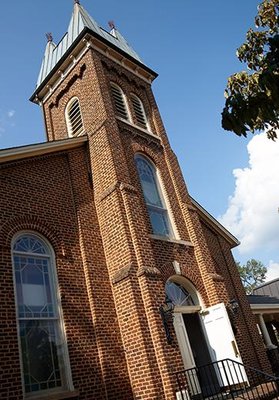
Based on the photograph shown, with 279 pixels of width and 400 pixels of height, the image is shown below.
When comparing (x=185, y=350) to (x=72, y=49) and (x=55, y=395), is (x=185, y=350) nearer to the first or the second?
(x=55, y=395)

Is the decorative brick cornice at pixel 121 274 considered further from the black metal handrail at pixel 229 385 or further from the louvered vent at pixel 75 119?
the louvered vent at pixel 75 119

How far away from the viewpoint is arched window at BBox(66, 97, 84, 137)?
45.3 feet

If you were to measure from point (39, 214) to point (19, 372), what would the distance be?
3691mm

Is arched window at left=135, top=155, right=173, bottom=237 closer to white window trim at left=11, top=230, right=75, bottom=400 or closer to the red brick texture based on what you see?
the red brick texture

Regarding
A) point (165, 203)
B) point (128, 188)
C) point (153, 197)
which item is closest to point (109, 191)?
point (128, 188)

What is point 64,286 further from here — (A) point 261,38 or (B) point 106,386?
(A) point 261,38

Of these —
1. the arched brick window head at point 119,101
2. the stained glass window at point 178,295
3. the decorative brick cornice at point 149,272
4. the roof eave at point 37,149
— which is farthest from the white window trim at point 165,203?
the roof eave at point 37,149

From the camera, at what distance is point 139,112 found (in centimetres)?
1492

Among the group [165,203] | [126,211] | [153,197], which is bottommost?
[126,211]

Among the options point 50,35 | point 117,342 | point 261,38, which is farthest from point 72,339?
point 50,35

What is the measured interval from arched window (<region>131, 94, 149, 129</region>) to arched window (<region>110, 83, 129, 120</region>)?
1.89ft

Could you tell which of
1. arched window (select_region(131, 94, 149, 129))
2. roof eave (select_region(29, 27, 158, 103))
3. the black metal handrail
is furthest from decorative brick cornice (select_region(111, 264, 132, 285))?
roof eave (select_region(29, 27, 158, 103))

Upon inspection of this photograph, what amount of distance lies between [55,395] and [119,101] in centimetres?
986

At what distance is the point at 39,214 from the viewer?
9.77 m
